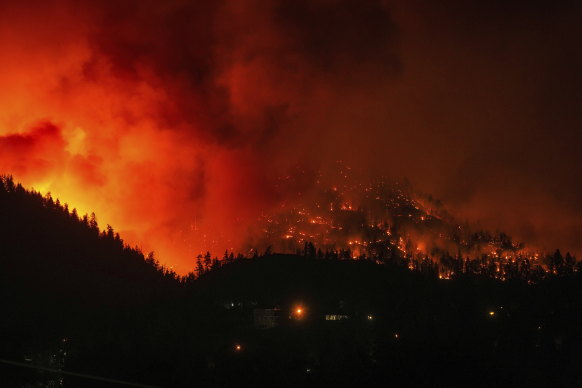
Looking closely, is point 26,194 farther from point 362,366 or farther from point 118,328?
point 362,366

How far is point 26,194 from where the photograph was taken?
160 m

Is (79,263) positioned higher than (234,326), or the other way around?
(79,263)

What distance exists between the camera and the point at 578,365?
2958 inches

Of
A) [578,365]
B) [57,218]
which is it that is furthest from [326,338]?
[57,218]

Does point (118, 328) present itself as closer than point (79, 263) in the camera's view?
Yes

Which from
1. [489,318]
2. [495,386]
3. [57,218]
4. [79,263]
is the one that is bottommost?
[495,386]

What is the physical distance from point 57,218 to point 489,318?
112692 millimetres

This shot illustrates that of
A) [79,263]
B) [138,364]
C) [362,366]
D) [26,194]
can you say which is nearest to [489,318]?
[362,366]

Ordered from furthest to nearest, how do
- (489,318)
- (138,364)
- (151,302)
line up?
A: (151,302), (489,318), (138,364)

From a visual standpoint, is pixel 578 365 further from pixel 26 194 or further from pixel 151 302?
pixel 26 194

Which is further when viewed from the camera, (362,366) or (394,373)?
(362,366)

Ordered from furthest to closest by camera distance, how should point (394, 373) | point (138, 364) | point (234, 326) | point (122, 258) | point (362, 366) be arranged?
point (122, 258) < point (234, 326) < point (138, 364) < point (362, 366) < point (394, 373)

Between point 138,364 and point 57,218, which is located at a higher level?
point 57,218

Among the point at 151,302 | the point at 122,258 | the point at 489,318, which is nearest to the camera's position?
the point at 489,318
